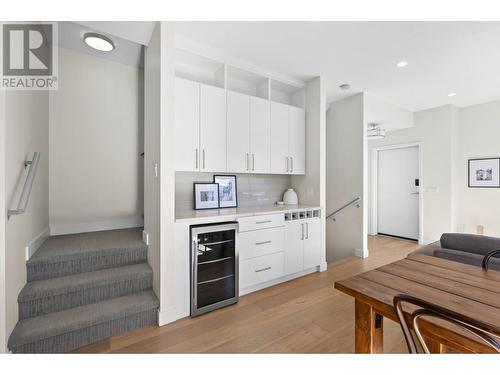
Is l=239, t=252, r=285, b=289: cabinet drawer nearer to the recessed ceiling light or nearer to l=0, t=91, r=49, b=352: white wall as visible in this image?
l=0, t=91, r=49, b=352: white wall

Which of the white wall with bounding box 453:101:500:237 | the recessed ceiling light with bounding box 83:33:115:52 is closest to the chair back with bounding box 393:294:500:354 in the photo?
the recessed ceiling light with bounding box 83:33:115:52

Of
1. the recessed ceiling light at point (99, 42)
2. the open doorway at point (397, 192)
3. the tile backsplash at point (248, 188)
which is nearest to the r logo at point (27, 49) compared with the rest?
the recessed ceiling light at point (99, 42)

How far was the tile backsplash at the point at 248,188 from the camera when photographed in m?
2.80

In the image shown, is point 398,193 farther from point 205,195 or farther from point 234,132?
point 205,195

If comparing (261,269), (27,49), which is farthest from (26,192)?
(261,269)

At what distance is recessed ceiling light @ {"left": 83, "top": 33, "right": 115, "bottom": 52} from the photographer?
2309 mm

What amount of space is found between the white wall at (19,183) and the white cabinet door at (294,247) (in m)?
2.39

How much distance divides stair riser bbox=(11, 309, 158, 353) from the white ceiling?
2.63 m

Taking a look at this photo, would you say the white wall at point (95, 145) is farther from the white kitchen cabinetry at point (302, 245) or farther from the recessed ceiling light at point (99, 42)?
the white kitchen cabinetry at point (302, 245)

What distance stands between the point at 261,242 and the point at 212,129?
1376 millimetres

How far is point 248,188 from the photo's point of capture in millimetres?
3336

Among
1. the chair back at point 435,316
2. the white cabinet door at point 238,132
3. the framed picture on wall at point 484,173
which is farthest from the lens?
the framed picture on wall at point 484,173
